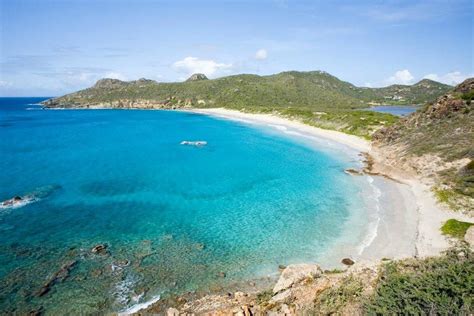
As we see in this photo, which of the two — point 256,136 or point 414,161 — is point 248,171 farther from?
point 256,136

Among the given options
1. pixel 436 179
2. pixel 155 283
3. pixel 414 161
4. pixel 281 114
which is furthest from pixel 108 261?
pixel 281 114

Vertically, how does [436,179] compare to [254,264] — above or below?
above

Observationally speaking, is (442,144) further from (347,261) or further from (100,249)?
(100,249)

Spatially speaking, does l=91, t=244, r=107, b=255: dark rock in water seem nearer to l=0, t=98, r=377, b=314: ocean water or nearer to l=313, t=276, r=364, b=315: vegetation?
l=0, t=98, r=377, b=314: ocean water

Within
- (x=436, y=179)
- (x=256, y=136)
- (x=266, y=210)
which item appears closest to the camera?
(x=266, y=210)

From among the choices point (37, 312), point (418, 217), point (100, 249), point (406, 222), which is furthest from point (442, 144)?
point (37, 312)

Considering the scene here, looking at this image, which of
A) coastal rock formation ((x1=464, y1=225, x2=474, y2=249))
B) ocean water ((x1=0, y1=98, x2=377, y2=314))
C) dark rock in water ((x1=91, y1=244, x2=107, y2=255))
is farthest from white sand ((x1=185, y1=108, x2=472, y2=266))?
dark rock in water ((x1=91, y1=244, x2=107, y2=255))
